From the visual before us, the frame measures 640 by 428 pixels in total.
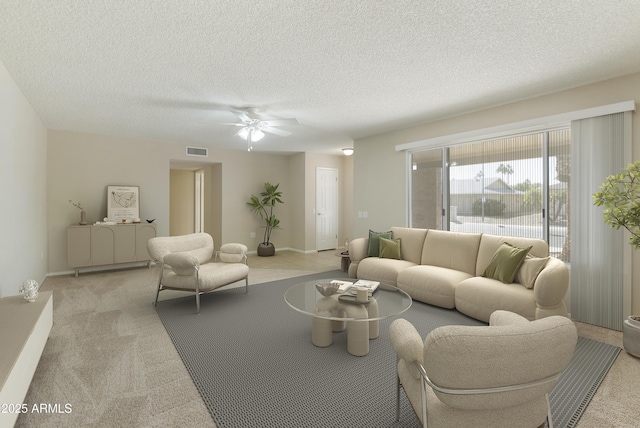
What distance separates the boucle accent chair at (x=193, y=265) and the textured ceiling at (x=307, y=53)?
5.93 ft

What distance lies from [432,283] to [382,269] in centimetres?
77

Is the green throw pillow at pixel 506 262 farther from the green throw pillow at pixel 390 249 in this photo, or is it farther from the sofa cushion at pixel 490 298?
the green throw pillow at pixel 390 249

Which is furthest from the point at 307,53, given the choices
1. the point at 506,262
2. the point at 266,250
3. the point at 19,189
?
the point at 266,250

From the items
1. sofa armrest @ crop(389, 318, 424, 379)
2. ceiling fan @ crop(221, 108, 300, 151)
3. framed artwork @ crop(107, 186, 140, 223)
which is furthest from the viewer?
framed artwork @ crop(107, 186, 140, 223)

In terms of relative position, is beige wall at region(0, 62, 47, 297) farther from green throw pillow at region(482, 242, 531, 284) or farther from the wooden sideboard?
green throw pillow at region(482, 242, 531, 284)

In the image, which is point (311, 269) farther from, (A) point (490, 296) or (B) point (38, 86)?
(B) point (38, 86)

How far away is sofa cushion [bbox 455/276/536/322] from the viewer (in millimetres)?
2984

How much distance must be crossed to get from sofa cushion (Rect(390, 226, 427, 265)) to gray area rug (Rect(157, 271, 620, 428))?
1107mm

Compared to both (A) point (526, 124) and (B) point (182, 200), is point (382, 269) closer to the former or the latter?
(A) point (526, 124)

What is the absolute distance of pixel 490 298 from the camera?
3195mm

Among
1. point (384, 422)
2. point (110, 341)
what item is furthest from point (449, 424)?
point (110, 341)

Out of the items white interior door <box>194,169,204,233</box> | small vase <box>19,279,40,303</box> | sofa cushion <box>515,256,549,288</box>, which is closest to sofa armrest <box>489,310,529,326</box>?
sofa cushion <box>515,256,549,288</box>

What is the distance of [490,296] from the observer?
3.20 m

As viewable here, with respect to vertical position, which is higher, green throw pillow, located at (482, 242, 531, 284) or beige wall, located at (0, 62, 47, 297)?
beige wall, located at (0, 62, 47, 297)
